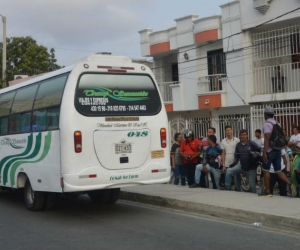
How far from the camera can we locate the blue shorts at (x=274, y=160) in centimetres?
1023

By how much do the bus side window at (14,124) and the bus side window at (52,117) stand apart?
5.45ft

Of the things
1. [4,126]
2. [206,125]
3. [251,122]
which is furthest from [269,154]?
[206,125]

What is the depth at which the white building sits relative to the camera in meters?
18.5

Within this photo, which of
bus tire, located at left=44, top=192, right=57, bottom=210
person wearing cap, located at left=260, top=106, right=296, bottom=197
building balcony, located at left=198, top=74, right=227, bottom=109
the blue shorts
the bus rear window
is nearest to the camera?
the bus rear window

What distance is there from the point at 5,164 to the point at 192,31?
1363 centimetres

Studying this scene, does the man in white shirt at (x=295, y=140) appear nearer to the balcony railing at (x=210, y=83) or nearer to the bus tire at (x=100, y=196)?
the bus tire at (x=100, y=196)

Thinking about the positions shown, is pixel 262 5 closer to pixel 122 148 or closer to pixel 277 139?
pixel 277 139

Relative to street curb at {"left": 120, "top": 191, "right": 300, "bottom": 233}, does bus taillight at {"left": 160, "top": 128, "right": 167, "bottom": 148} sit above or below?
above

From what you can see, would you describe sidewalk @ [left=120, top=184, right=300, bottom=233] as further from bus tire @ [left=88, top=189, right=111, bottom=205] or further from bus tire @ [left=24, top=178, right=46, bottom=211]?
bus tire @ [left=24, top=178, right=46, bottom=211]

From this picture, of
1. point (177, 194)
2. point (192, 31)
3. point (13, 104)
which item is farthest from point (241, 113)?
point (13, 104)

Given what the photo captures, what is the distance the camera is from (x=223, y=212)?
9.38m

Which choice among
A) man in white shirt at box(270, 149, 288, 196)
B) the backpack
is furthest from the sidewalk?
the backpack

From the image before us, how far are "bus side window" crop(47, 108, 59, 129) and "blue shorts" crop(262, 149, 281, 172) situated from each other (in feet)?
14.4

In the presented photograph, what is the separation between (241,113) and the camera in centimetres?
2122
